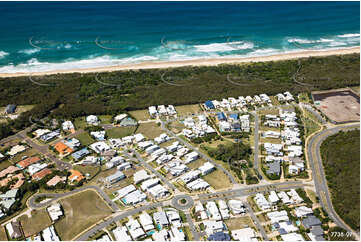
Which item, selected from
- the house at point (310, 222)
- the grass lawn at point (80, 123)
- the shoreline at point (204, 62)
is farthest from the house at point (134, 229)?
the shoreline at point (204, 62)

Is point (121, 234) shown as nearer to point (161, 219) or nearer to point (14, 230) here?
point (161, 219)

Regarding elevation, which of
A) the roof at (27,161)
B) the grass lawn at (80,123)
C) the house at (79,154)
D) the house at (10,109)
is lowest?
the roof at (27,161)

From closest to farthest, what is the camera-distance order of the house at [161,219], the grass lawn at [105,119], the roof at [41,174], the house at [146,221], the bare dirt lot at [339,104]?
1. the house at [146,221]
2. the house at [161,219]
3. the roof at [41,174]
4. the grass lawn at [105,119]
5. the bare dirt lot at [339,104]

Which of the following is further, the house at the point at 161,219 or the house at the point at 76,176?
the house at the point at 76,176

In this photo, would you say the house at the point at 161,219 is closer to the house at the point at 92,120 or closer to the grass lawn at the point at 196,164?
the grass lawn at the point at 196,164

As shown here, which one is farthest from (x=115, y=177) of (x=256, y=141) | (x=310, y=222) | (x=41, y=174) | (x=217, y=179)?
(x=310, y=222)

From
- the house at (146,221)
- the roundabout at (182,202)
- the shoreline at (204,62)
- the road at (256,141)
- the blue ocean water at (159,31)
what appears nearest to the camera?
the house at (146,221)
